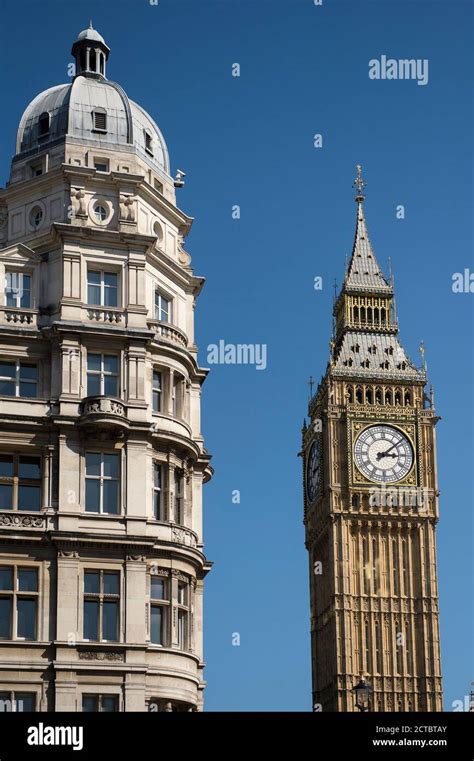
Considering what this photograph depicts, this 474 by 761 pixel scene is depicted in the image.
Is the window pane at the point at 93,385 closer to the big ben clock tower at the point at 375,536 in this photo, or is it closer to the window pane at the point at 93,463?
the window pane at the point at 93,463

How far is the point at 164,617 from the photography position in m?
→ 52.2

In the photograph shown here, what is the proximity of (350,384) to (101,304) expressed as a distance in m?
98.1

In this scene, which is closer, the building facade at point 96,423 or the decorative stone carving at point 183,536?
the building facade at point 96,423

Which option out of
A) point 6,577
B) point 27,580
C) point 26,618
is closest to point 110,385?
point 27,580

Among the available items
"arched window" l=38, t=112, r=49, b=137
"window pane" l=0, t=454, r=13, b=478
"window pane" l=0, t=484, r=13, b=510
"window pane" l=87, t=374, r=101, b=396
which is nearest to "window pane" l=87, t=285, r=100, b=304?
"window pane" l=87, t=374, r=101, b=396

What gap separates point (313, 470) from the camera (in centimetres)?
15425

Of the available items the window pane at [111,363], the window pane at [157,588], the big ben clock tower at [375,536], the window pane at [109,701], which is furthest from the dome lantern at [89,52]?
the big ben clock tower at [375,536]

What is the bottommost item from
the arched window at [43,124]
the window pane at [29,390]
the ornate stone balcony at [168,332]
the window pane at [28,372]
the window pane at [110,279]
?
the window pane at [29,390]

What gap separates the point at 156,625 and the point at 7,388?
32.7 feet

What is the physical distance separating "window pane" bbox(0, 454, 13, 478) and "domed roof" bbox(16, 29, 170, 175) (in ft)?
43.6

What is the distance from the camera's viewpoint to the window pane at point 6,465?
172 ft

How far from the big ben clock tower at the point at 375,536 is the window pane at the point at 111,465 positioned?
91.6 meters

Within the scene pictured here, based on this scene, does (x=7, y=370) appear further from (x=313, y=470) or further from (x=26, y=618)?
(x=313, y=470)
